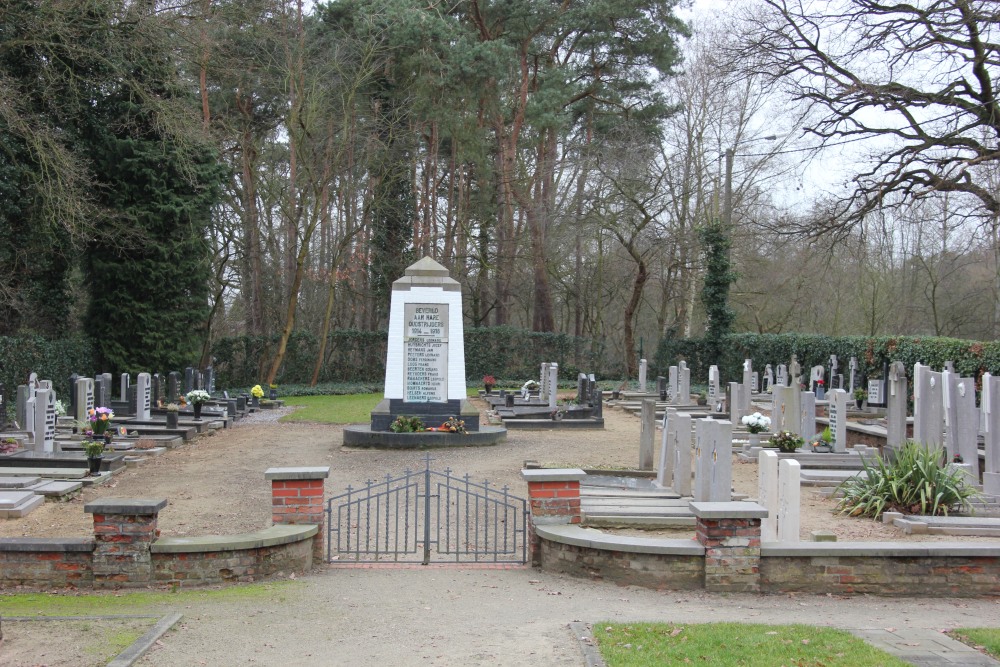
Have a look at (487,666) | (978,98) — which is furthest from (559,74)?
(487,666)

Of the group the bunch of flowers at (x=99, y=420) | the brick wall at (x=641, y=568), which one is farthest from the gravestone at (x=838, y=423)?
the bunch of flowers at (x=99, y=420)

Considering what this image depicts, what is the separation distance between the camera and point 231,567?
8.16 metres

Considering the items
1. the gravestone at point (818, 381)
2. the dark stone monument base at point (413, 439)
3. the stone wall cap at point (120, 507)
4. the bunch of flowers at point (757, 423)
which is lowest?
the dark stone monument base at point (413, 439)

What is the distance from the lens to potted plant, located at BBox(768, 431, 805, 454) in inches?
625

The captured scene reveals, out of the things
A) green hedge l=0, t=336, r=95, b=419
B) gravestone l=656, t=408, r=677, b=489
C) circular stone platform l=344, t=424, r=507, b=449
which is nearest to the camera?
gravestone l=656, t=408, r=677, b=489

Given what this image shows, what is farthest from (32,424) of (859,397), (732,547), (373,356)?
(373,356)

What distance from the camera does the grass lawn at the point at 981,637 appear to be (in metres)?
6.16

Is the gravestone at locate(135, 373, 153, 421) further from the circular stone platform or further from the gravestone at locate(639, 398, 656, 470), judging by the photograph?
the gravestone at locate(639, 398, 656, 470)

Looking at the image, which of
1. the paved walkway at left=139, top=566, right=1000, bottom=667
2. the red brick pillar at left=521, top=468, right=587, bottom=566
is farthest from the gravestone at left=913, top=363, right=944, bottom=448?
the red brick pillar at left=521, top=468, right=587, bottom=566

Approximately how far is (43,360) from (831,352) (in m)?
23.0

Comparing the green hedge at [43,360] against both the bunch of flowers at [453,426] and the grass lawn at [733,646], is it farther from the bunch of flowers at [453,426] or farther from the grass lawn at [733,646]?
the grass lawn at [733,646]

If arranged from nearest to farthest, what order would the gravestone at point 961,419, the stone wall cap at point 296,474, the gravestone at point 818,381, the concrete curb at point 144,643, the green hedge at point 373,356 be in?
1. the concrete curb at point 144,643
2. the stone wall cap at point 296,474
3. the gravestone at point 961,419
4. the gravestone at point 818,381
5. the green hedge at point 373,356

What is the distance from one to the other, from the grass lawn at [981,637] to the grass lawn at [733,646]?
0.80 metres

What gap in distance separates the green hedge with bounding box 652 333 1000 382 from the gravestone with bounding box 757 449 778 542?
11867 millimetres
